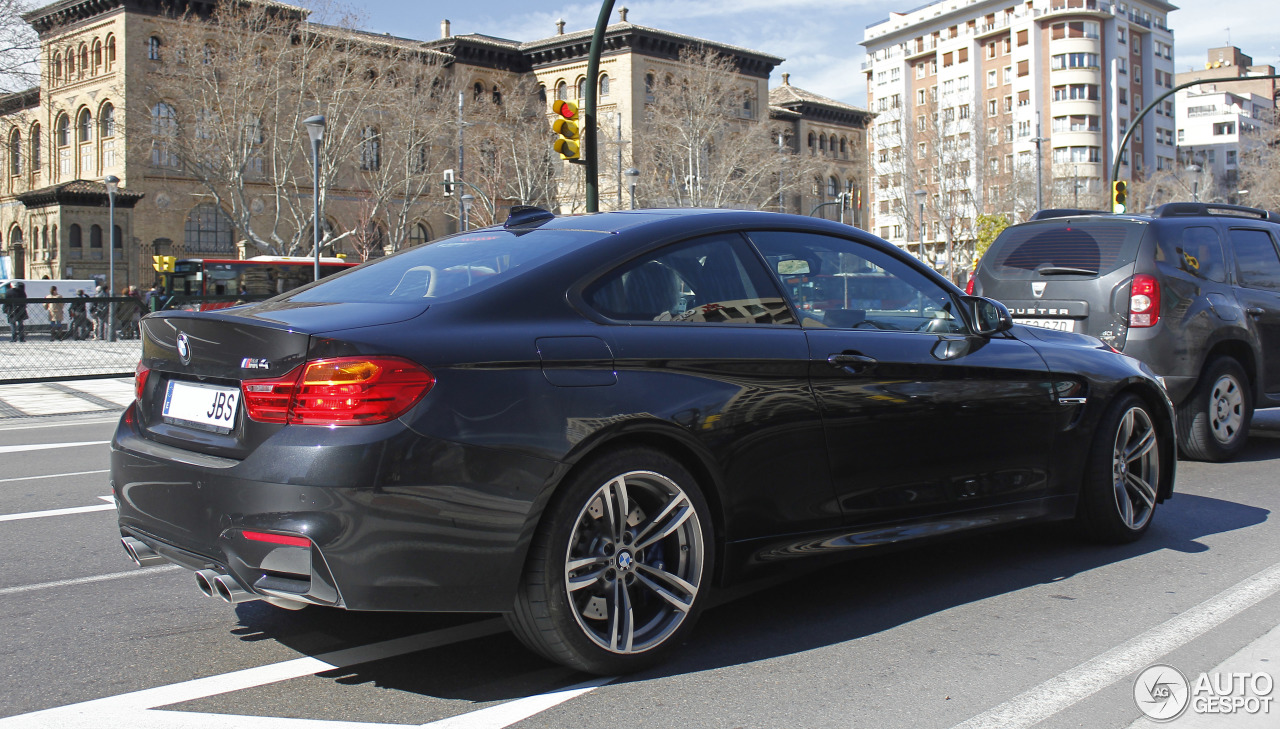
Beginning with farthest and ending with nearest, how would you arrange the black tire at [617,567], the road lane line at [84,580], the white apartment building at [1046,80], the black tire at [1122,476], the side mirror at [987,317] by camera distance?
the white apartment building at [1046,80], the black tire at [1122,476], the side mirror at [987,317], the road lane line at [84,580], the black tire at [617,567]

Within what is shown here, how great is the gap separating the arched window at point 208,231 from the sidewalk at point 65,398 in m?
40.8

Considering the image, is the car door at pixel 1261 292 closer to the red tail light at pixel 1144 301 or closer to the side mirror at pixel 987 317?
the red tail light at pixel 1144 301

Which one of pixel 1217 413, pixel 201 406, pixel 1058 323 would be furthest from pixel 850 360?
pixel 1217 413

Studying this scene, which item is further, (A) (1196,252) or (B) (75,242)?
(B) (75,242)

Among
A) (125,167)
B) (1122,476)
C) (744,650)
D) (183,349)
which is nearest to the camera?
(183,349)

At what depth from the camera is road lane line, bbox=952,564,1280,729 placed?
10.5 feet

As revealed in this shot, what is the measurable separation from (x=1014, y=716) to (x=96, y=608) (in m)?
3.37

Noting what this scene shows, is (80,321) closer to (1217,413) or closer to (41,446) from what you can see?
(41,446)

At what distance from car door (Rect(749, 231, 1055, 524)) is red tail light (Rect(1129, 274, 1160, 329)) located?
3.06 m

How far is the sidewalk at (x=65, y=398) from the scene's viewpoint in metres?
13.3

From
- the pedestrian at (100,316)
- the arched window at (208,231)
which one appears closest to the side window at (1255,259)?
the pedestrian at (100,316)

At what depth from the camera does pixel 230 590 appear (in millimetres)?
3225

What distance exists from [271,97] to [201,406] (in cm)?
4483

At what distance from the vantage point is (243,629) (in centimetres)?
409
